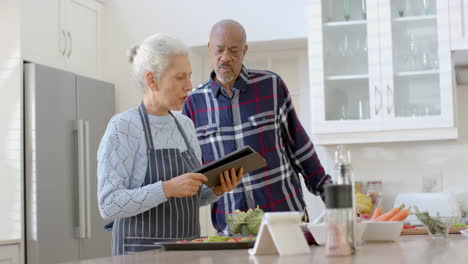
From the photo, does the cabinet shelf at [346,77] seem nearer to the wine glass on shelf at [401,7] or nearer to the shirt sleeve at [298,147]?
the wine glass on shelf at [401,7]

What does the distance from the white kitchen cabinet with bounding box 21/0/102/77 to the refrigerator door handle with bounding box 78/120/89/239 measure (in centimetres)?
44

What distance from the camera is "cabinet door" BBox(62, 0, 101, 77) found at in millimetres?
4496

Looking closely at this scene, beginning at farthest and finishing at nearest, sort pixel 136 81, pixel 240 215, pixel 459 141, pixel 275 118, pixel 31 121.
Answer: pixel 459 141, pixel 31 121, pixel 275 118, pixel 136 81, pixel 240 215

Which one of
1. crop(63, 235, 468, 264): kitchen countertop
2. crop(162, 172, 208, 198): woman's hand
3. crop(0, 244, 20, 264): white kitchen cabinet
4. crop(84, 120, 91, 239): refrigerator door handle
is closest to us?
crop(63, 235, 468, 264): kitchen countertop

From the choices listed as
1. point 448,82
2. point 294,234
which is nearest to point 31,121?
point 448,82

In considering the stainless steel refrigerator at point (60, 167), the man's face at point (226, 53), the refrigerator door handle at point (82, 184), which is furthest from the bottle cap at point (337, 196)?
the refrigerator door handle at point (82, 184)

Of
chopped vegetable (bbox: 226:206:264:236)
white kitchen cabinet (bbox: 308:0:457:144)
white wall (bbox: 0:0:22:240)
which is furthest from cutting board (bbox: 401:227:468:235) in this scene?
white wall (bbox: 0:0:22:240)

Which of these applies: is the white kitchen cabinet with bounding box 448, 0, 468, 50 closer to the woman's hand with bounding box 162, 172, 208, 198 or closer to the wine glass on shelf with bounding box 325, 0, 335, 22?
the wine glass on shelf with bounding box 325, 0, 335, 22

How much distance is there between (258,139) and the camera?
2.99 meters

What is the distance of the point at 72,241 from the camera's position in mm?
4184

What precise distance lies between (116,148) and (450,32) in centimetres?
260

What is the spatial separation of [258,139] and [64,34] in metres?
1.96

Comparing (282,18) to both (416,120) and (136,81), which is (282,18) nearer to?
(416,120)

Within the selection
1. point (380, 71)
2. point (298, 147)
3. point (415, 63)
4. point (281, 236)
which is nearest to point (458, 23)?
point (415, 63)
